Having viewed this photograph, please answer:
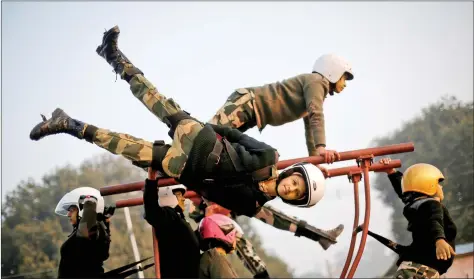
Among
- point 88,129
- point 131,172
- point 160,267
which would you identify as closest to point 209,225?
point 160,267

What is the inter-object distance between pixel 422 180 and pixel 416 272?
87cm

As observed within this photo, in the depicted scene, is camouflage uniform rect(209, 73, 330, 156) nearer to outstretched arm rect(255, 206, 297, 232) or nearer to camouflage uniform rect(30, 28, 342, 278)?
camouflage uniform rect(30, 28, 342, 278)

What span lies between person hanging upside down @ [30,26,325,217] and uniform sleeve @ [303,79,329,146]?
93cm

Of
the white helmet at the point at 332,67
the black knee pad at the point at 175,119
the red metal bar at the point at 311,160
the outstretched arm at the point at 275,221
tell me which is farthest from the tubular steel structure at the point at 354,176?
the outstretched arm at the point at 275,221

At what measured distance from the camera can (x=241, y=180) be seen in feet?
15.0

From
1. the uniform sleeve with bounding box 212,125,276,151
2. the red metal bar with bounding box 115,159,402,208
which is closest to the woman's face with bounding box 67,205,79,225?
the red metal bar with bounding box 115,159,402,208

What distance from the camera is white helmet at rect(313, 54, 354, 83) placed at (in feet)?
19.9

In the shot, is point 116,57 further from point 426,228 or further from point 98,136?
point 426,228

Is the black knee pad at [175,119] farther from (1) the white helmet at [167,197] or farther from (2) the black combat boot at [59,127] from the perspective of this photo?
(1) the white helmet at [167,197]

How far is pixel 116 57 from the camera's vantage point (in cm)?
519

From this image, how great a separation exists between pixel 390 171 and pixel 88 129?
306 centimetres

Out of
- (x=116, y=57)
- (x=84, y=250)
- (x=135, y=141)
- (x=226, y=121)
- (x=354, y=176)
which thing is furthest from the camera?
(x=226, y=121)

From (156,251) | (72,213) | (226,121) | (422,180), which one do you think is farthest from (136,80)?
(422,180)

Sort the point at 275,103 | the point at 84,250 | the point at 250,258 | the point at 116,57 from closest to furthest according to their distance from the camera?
the point at 84,250 < the point at 116,57 < the point at 275,103 < the point at 250,258
